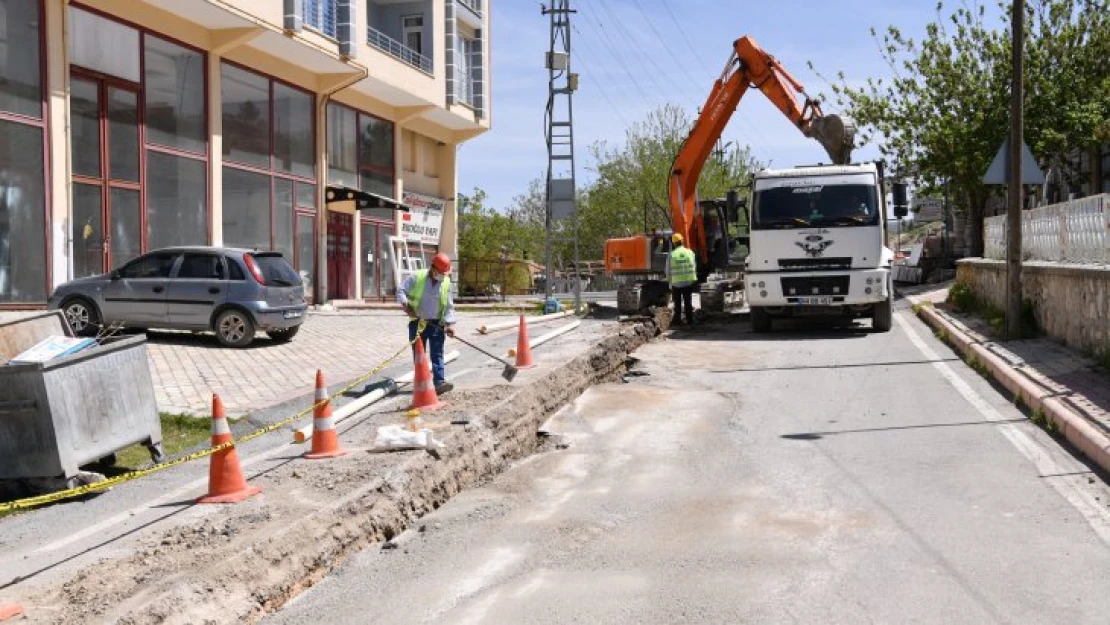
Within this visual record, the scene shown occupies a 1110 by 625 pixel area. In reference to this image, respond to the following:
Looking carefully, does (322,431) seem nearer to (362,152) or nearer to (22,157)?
(22,157)

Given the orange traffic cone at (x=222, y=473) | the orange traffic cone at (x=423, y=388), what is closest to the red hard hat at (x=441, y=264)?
the orange traffic cone at (x=423, y=388)

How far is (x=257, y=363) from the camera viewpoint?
45.3ft

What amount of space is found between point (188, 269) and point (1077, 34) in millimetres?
26773

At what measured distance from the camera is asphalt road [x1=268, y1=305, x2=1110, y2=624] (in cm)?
470

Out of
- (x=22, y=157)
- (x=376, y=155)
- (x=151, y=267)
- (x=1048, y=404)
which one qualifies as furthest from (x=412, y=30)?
(x=1048, y=404)

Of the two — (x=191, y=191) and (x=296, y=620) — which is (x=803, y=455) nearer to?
(x=296, y=620)

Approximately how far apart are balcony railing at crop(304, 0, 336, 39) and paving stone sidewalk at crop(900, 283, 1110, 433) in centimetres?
1531

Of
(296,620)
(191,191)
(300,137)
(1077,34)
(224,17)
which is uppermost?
(1077,34)

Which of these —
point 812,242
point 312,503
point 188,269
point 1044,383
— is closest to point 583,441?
point 312,503

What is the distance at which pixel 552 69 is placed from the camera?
77.9 feet

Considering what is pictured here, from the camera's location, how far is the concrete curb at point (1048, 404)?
7441mm

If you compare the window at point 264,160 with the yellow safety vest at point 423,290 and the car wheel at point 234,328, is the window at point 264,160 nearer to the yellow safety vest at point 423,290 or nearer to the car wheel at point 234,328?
the car wheel at point 234,328

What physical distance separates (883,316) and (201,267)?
38.1ft

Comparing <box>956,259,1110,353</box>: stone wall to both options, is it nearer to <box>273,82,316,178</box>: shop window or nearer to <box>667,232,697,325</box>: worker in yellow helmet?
<box>667,232,697,325</box>: worker in yellow helmet
